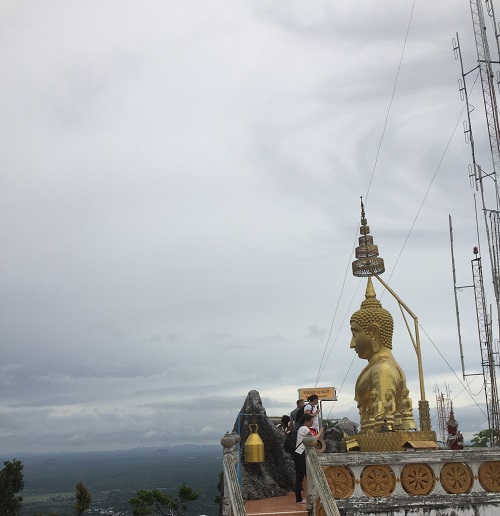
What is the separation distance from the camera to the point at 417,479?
1339 cm

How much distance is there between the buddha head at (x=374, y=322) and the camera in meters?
18.7

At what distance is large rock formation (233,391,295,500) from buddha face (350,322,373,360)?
315cm

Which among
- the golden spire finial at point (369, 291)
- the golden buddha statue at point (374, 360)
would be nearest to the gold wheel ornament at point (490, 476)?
the golden buddha statue at point (374, 360)

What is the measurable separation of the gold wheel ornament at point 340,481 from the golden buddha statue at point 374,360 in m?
3.74

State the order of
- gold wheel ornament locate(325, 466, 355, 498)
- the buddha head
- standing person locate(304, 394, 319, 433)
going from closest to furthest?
gold wheel ornament locate(325, 466, 355, 498) < standing person locate(304, 394, 319, 433) < the buddha head

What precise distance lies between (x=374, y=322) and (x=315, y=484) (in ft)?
24.2

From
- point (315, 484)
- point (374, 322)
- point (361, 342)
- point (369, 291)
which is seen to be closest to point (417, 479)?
→ point (315, 484)

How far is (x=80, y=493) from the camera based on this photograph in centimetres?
2902

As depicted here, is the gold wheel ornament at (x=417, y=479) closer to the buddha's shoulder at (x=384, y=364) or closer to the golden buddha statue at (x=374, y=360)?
the golden buddha statue at (x=374, y=360)

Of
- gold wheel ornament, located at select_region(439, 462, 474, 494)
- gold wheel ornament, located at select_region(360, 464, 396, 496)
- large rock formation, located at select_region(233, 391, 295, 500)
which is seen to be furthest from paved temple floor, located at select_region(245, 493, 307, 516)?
gold wheel ornament, located at select_region(439, 462, 474, 494)

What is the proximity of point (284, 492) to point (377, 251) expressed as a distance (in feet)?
24.7

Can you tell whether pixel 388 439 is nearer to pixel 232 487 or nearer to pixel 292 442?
pixel 292 442

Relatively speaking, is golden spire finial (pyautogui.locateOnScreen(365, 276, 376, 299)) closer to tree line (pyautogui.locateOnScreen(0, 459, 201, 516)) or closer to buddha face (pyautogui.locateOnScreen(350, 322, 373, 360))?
buddha face (pyautogui.locateOnScreen(350, 322, 373, 360))

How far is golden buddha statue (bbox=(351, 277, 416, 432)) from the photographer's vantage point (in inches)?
679
